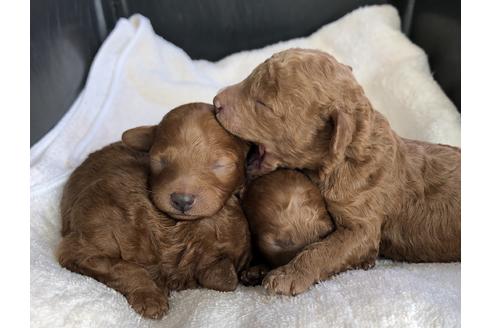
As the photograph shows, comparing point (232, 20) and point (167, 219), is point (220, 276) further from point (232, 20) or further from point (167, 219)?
point (232, 20)

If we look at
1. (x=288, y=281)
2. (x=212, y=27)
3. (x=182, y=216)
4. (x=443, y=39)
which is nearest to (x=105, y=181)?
(x=182, y=216)

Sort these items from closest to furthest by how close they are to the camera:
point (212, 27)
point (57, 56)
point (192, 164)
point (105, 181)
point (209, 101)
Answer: point (192, 164) → point (105, 181) → point (57, 56) → point (209, 101) → point (212, 27)

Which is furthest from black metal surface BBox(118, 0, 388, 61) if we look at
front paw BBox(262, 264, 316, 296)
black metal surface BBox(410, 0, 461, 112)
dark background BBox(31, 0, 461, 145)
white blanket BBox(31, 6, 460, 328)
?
front paw BBox(262, 264, 316, 296)

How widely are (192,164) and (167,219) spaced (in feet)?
0.82

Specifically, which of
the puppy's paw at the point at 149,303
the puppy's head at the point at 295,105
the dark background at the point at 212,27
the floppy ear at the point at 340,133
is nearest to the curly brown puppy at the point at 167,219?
the puppy's paw at the point at 149,303

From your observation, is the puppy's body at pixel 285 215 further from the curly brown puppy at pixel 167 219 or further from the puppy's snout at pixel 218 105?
the puppy's snout at pixel 218 105

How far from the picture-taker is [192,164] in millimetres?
2105

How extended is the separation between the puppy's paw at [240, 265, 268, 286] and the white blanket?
11 cm

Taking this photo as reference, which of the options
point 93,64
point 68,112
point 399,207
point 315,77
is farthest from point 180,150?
point 93,64

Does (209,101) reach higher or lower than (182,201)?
lower

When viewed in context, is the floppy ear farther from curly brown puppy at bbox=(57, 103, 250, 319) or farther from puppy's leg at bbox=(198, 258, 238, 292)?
puppy's leg at bbox=(198, 258, 238, 292)

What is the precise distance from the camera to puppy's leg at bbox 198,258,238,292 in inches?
83.4

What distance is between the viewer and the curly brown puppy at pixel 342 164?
7.06ft

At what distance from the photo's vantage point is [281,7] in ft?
13.0
